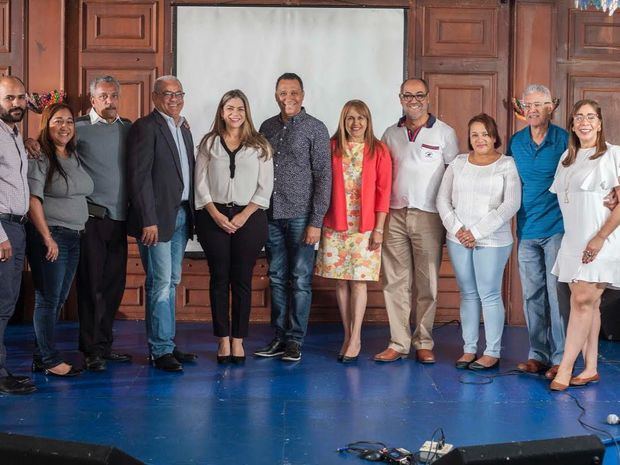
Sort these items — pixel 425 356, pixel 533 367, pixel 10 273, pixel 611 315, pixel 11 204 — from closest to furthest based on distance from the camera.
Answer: pixel 11 204 < pixel 10 273 < pixel 533 367 < pixel 425 356 < pixel 611 315

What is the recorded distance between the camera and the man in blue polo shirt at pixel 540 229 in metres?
4.72

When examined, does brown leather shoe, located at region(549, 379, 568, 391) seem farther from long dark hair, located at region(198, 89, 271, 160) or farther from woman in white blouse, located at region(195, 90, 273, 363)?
long dark hair, located at region(198, 89, 271, 160)

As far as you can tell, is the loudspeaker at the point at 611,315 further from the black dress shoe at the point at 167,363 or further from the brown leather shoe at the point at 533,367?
the black dress shoe at the point at 167,363

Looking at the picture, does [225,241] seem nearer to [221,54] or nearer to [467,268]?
[467,268]

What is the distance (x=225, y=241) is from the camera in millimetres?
4902

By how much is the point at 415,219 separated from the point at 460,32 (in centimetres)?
209

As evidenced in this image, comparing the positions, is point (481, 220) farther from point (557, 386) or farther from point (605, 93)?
point (605, 93)

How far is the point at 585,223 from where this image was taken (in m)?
4.37

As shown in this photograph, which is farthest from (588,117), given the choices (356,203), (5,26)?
(5,26)

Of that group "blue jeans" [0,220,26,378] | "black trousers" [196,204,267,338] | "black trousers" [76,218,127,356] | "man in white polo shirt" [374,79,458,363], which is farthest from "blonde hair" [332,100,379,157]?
"blue jeans" [0,220,26,378]

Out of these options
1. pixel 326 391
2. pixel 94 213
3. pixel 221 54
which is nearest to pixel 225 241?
pixel 94 213

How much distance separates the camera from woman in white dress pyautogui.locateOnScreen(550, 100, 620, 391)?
434cm

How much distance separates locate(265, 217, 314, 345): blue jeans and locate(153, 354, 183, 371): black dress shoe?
68 cm

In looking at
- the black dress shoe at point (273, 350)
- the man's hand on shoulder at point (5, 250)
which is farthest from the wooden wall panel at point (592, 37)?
the man's hand on shoulder at point (5, 250)
